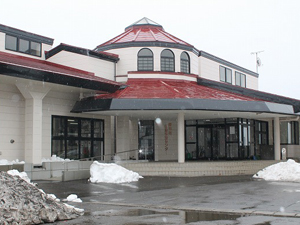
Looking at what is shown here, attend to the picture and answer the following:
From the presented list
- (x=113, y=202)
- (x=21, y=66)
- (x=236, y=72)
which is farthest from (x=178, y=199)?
(x=236, y=72)

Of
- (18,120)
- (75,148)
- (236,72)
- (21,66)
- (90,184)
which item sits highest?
(236,72)

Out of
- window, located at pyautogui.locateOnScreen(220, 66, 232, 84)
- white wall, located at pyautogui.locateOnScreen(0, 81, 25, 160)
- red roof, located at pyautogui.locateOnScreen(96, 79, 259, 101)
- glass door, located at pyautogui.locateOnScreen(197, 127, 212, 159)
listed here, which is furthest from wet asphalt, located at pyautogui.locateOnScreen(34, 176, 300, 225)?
window, located at pyautogui.locateOnScreen(220, 66, 232, 84)

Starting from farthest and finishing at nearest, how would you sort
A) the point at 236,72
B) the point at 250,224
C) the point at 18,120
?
the point at 236,72, the point at 18,120, the point at 250,224

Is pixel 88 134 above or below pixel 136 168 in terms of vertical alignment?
above

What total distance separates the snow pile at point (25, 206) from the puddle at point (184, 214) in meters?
0.94

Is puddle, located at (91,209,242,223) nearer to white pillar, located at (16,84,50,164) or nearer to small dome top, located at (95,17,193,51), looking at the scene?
white pillar, located at (16,84,50,164)

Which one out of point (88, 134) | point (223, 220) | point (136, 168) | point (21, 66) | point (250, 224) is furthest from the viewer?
point (88, 134)

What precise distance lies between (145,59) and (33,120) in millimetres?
9175

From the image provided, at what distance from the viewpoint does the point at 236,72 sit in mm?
36406

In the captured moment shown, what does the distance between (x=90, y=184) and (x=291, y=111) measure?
13119mm

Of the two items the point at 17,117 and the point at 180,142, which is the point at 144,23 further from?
the point at 17,117

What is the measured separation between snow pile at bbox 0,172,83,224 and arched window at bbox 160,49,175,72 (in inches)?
688

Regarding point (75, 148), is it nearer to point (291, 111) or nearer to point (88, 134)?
point (88, 134)

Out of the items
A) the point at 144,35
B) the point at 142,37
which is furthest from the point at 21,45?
the point at 144,35
